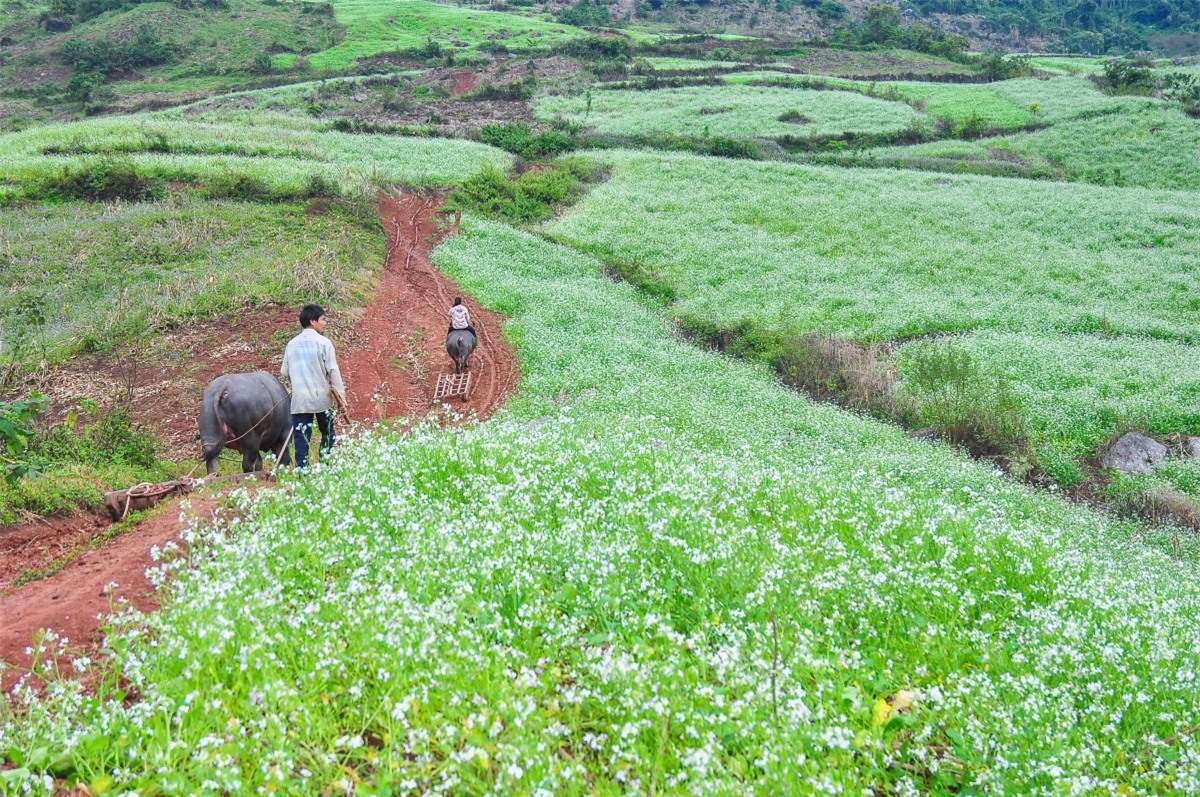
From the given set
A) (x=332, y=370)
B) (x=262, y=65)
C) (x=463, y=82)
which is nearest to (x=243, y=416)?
(x=332, y=370)

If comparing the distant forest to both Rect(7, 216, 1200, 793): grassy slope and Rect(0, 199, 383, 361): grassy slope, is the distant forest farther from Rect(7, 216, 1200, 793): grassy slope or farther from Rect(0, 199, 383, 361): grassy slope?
Rect(7, 216, 1200, 793): grassy slope

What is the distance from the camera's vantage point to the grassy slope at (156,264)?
18.9 metres

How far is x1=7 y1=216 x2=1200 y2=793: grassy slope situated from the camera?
486 cm

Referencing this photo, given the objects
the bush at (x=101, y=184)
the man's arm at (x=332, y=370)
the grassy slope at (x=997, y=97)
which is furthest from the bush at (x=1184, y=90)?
the man's arm at (x=332, y=370)

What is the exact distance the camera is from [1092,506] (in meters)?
15.2

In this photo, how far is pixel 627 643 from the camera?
243 inches

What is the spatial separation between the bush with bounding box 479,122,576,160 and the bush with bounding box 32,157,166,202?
21784 millimetres

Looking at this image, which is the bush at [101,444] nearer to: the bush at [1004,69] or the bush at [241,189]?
the bush at [241,189]

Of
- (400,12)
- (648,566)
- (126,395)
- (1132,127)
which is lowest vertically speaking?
(126,395)

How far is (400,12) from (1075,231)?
10175 centimetres

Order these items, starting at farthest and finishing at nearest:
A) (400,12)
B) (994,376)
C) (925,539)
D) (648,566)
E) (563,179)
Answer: (400,12), (563,179), (994,376), (925,539), (648,566)

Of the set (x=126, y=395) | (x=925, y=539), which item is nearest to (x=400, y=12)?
(x=126, y=395)

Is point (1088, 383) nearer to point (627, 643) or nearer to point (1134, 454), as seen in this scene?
point (1134, 454)

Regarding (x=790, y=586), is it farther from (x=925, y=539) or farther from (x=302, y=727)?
(x=302, y=727)
